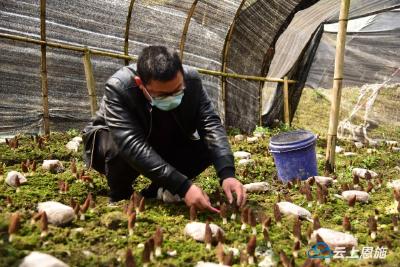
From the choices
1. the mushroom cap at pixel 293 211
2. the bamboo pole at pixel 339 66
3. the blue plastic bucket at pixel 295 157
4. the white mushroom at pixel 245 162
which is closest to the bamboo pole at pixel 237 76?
the white mushroom at pixel 245 162

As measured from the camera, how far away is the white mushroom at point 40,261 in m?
2.31

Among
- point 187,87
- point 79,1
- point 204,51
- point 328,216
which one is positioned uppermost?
point 79,1

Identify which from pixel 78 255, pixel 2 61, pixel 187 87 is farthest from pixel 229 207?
pixel 2 61

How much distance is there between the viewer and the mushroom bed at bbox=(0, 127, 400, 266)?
111 inches

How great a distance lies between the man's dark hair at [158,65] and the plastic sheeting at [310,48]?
8.05 m

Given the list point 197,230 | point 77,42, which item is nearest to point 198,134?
point 197,230

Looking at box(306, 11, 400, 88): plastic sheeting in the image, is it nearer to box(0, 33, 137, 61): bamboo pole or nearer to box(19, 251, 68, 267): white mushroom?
box(0, 33, 137, 61): bamboo pole

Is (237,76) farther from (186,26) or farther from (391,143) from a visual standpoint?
(391,143)

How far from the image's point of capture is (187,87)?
3.91 m

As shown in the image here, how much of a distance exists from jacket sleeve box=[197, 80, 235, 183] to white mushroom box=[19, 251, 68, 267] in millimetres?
1647

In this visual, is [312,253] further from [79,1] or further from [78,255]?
[79,1]

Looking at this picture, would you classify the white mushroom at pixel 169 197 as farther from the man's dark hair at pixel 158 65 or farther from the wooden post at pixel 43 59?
the wooden post at pixel 43 59

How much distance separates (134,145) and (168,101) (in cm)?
45

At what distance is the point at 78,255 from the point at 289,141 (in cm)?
345
